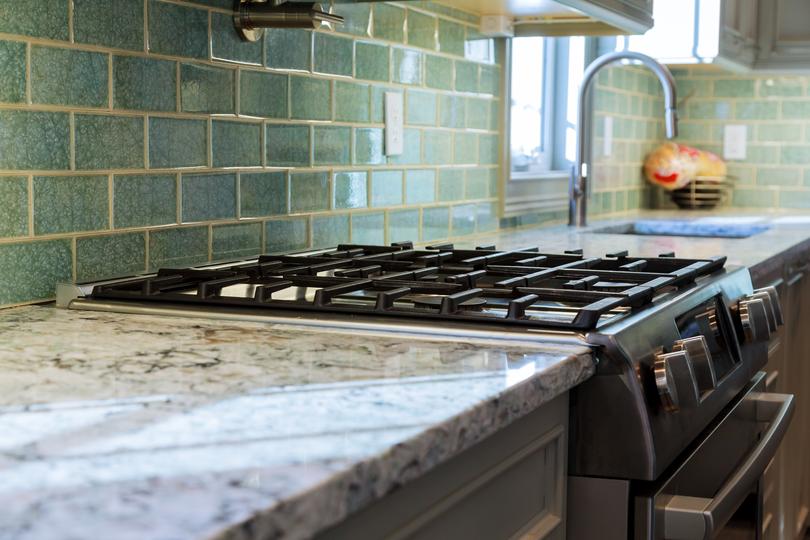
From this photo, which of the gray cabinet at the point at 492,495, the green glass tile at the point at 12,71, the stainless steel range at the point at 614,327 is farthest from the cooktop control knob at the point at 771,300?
the green glass tile at the point at 12,71

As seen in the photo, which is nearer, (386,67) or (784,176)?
(386,67)

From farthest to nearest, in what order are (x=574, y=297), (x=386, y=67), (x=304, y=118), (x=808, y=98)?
1. (x=808, y=98)
2. (x=386, y=67)
3. (x=304, y=118)
4. (x=574, y=297)

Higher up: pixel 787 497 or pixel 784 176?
A: pixel 784 176

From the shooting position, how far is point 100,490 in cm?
59

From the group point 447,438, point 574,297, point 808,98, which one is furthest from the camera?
point 808,98

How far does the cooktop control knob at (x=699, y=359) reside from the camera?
1.20 meters

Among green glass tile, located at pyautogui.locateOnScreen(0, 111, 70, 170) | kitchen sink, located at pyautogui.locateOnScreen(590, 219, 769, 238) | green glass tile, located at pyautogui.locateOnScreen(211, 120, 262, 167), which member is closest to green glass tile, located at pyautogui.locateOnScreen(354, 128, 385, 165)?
green glass tile, located at pyautogui.locateOnScreen(211, 120, 262, 167)

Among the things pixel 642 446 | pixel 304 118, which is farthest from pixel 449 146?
pixel 642 446

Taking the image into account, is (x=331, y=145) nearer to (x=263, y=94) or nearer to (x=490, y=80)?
(x=263, y=94)

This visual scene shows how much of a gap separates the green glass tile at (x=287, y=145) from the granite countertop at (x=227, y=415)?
1.94 feet

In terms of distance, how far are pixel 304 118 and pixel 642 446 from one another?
975mm

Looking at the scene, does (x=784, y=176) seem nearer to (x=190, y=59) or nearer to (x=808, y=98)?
(x=808, y=98)

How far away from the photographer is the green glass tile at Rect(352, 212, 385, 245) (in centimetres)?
201

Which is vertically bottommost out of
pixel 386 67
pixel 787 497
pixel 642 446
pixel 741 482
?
pixel 787 497
